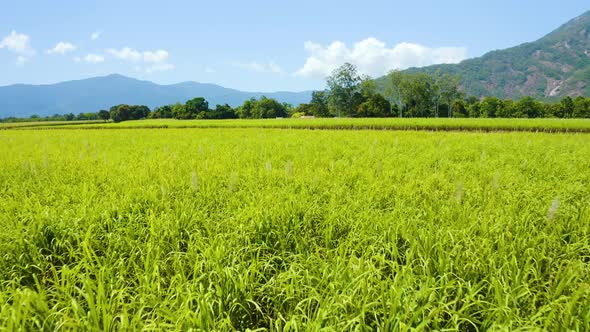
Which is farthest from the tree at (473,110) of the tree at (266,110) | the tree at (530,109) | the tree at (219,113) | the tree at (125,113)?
the tree at (125,113)

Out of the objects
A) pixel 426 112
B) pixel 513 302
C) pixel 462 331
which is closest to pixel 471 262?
pixel 513 302

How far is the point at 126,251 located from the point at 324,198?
2435mm

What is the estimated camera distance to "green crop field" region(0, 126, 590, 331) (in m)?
1.86

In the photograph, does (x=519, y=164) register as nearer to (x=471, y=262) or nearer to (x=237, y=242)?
(x=471, y=262)

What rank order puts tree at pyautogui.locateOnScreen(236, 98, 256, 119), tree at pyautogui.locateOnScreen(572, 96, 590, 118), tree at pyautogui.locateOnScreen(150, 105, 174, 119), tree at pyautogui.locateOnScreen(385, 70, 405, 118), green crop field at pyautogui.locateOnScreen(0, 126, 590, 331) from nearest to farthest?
1. green crop field at pyautogui.locateOnScreen(0, 126, 590, 331)
2. tree at pyautogui.locateOnScreen(572, 96, 590, 118)
3. tree at pyautogui.locateOnScreen(385, 70, 405, 118)
4. tree at pyautogui.locateOnScreen(150, 105, 174, 119)
5. tree at pyautogui.locateOnScreen(236, 98, 256, 119)

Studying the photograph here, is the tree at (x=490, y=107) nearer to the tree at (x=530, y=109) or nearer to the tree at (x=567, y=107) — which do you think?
the tree at (x=530, y=109)

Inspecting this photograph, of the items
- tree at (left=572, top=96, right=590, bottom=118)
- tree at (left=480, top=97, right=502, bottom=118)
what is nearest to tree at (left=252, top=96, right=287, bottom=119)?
tree at (left=480, top=97, right=502, bottom=118)

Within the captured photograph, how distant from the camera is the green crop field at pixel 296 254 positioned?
1.86m

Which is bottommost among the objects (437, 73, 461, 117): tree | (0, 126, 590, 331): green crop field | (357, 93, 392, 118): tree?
(0, 126, 590, 331): green crop field

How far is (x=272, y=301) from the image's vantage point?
2223 millimetres

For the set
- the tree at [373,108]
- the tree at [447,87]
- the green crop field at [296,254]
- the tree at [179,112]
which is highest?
the tree at [447,87]

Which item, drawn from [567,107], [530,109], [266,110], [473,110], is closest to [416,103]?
[473,110]

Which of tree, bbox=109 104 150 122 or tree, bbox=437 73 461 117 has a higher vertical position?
tree, bbox=437 73 461 117

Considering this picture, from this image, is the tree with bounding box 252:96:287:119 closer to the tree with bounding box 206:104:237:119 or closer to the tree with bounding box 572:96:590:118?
the tree with bounding box 206:104:237:119
